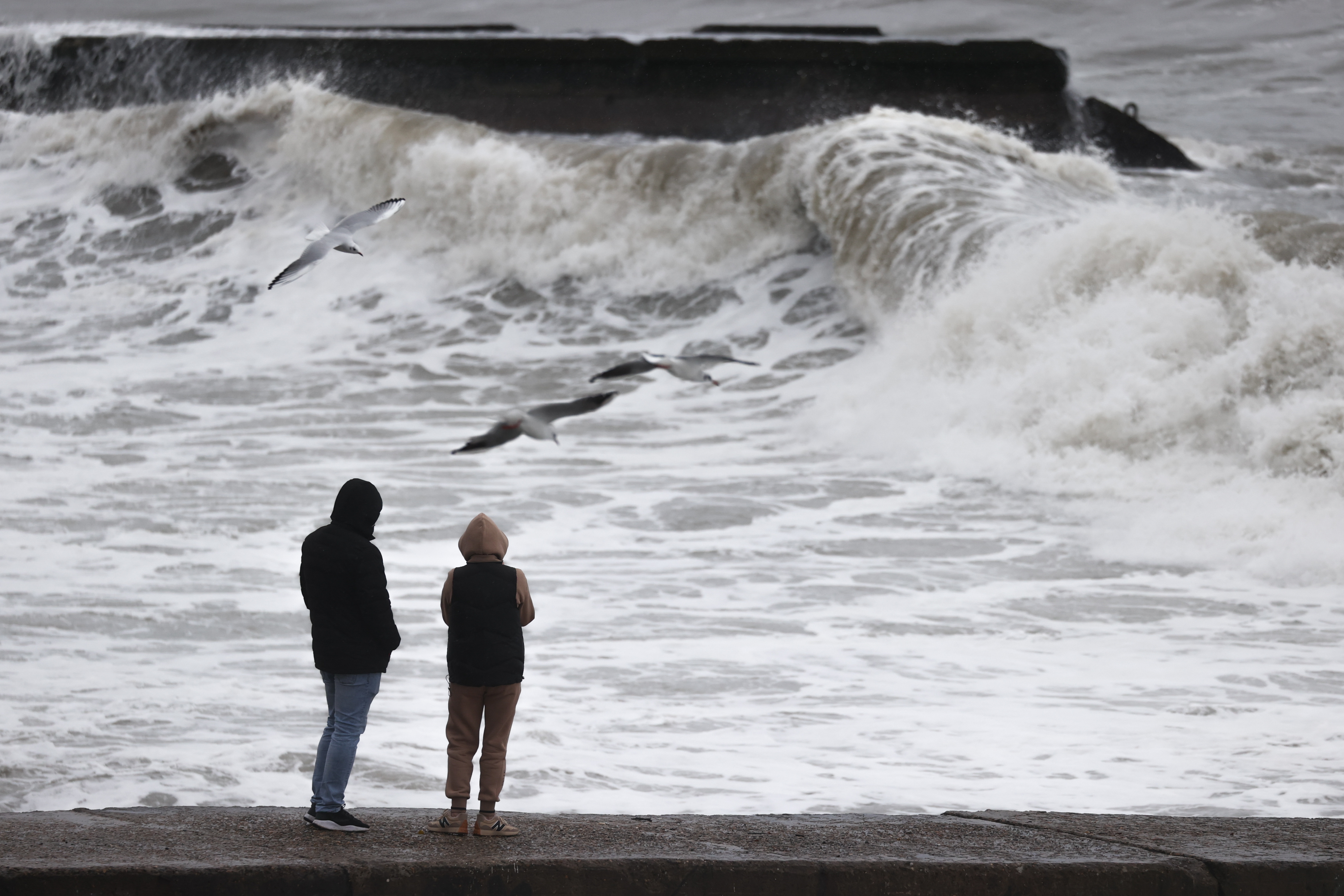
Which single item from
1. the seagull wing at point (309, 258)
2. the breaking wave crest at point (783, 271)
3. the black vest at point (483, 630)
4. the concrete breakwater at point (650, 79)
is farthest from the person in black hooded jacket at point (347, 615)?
the concrete breakwater at point (650, 79)

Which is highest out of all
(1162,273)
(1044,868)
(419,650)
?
(1162,273)

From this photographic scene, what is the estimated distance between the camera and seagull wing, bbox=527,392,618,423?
12.8 ft

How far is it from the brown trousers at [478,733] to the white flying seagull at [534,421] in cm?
61

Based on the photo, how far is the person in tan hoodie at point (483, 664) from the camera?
3.48 metres

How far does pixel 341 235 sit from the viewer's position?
4.56 meters

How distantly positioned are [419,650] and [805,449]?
540 centimetres

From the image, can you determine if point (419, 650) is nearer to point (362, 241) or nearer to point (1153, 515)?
point (1153, 515)

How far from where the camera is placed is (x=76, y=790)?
477 centimetres

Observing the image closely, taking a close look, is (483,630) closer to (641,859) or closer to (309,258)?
(641,859)

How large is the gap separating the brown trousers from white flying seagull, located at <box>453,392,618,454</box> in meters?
0.61

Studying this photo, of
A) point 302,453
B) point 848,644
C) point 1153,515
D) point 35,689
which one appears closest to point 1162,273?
point 1153,515

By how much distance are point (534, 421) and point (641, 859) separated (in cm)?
122

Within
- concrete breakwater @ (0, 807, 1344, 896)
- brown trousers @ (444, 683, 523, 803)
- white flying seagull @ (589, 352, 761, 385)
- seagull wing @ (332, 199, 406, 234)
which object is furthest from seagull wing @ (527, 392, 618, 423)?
concrete breakwater @ (0, 807, 1344, 896)

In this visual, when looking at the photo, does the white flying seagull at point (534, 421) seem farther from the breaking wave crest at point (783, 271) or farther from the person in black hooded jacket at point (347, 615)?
the breaking wave crest at point (783, 271)
